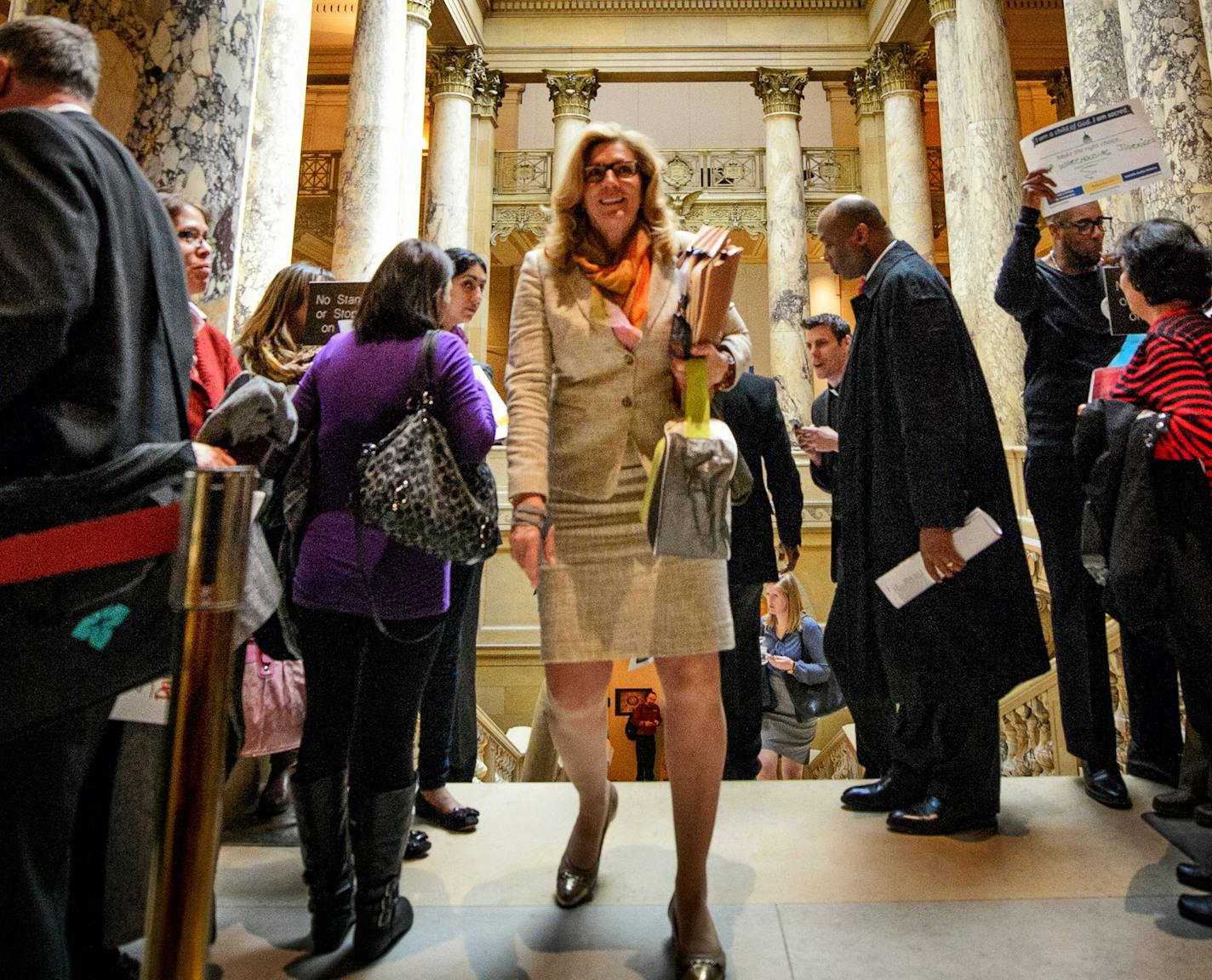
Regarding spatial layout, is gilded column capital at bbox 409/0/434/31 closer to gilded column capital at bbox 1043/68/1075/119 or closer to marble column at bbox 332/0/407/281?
marble column at bbox 332/0/407/281

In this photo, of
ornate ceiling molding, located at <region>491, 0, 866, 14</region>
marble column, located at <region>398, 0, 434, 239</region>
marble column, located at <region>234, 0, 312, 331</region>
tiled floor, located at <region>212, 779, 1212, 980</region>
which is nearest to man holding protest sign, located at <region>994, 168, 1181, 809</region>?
tiled floor, located at <region>212, 779, 1212, 980</region>

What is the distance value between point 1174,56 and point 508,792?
506 cm

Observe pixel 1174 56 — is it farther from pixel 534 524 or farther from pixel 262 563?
pixel 262 563

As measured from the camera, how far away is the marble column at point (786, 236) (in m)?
13.0

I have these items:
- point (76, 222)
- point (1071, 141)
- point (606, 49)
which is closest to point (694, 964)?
point (76, 222)

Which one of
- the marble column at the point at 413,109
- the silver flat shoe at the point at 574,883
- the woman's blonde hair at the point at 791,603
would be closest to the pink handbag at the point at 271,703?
the silver flat shoe at the point at 574,883

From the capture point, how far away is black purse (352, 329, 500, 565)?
5.81 feet

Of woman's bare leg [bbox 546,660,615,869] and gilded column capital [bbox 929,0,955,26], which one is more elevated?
gilded column capital [bbox 929,0,955,26]

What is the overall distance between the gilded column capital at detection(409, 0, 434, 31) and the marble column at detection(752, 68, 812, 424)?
6529 millimetres

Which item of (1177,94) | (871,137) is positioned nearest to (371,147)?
(1177,94)

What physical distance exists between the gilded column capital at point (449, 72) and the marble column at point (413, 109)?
2881mm

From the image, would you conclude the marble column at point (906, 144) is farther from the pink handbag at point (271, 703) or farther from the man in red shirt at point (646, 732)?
the pink handbag at point (271, 703)

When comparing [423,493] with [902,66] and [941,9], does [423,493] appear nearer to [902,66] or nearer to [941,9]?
[941,9]

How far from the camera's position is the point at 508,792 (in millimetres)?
2803
